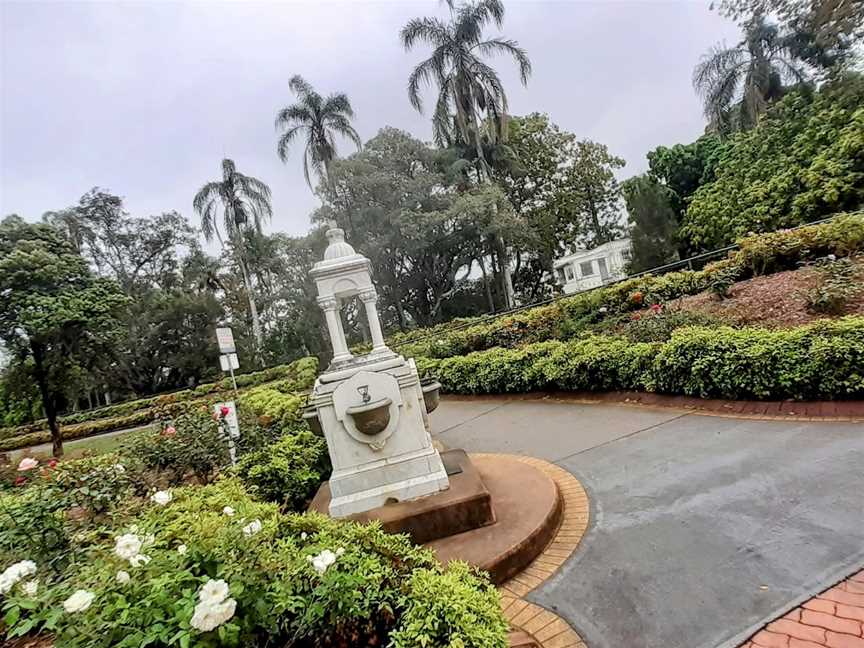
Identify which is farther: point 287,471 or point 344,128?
point 344,128

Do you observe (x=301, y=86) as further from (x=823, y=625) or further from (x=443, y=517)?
(x=823, y=625)

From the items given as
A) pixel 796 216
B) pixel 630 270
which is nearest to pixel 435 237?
pixel 630 270

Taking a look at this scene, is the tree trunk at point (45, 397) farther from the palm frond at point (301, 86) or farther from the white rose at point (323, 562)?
the palm frond at point (301, 86)

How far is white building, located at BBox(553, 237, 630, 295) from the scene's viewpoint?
2581 centimetres

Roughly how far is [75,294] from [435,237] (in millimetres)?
14591

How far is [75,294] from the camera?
1234cm

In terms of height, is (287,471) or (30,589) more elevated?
(30,589)

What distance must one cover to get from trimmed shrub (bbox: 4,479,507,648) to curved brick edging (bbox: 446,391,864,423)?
428cm

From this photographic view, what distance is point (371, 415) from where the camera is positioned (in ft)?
12.1


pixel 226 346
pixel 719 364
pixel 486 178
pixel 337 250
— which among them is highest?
pixel 486 178

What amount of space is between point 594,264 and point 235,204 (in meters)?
21.5

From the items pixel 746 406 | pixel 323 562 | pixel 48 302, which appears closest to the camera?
pixel 323 562

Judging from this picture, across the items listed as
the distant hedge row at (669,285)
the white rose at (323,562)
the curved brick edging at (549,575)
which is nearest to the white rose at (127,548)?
the white rose at (323,562)

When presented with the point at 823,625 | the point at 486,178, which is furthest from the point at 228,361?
the point at 486,178
